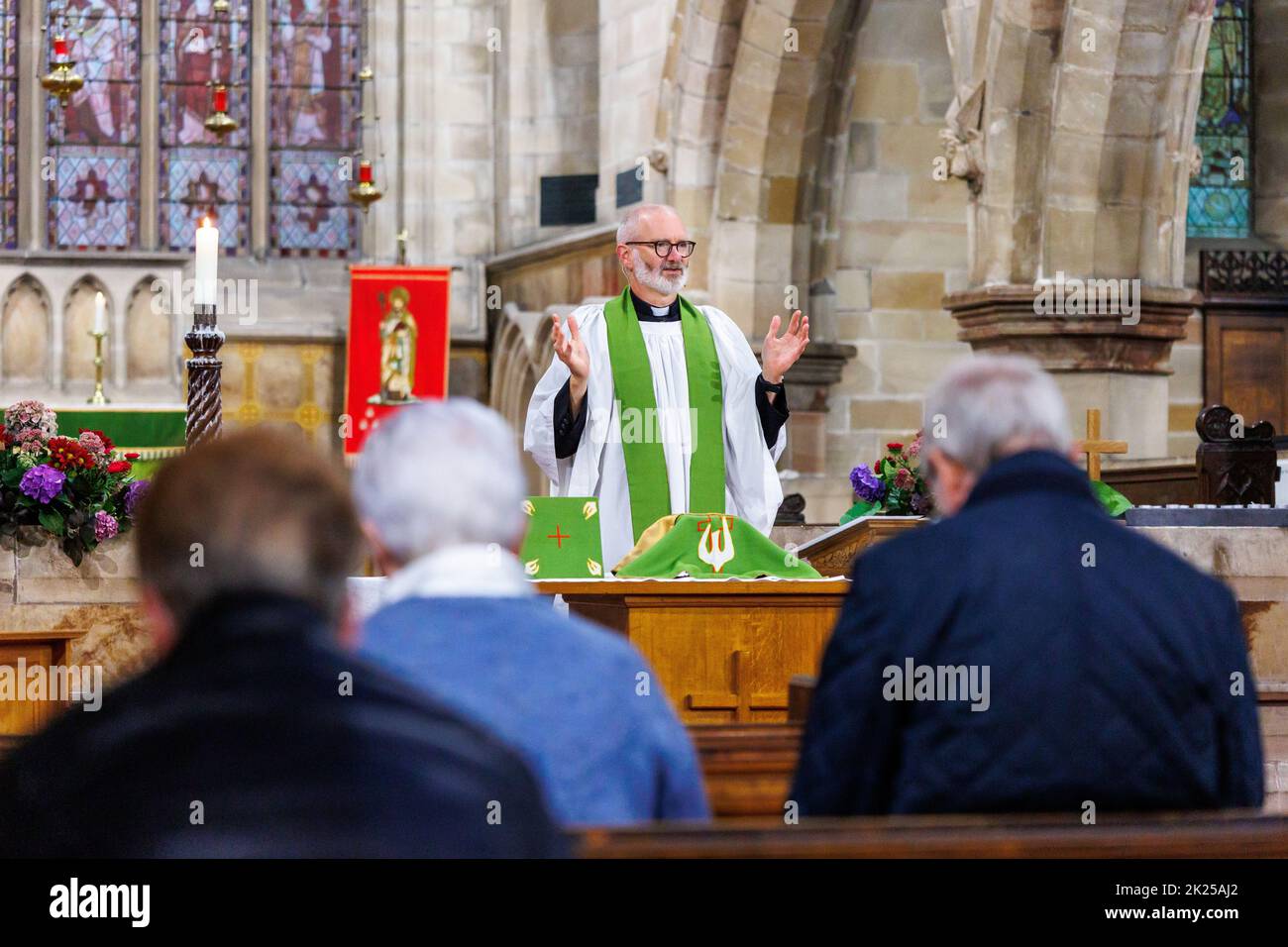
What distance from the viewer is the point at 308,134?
15.4 m

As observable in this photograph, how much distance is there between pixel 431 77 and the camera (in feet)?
49.6

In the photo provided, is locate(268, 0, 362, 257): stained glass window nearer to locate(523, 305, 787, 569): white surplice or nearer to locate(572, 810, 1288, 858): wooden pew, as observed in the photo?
locate(523, 305, 787, 569): white surplice

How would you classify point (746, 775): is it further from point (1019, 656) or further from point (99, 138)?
point (99, 138)

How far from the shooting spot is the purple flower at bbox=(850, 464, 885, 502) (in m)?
8.44

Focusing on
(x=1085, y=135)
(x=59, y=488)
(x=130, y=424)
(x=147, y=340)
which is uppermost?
(x=1085, y=135)

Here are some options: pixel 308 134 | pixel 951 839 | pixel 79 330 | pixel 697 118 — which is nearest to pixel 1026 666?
pixel 951 839

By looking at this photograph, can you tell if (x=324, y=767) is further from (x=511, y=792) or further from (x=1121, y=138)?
(x=1121, y=138)

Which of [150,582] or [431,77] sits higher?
[431,77]

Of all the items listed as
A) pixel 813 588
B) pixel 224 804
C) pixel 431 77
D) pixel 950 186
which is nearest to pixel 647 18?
pixel 950 186

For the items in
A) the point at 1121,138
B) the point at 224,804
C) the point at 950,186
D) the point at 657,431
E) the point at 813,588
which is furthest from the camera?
the point at 950,186

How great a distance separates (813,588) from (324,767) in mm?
3600

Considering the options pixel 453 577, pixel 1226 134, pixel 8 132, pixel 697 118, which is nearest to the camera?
pixel 453 577

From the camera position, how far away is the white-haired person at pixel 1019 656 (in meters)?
2.51

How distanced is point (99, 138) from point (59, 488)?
8706mm
